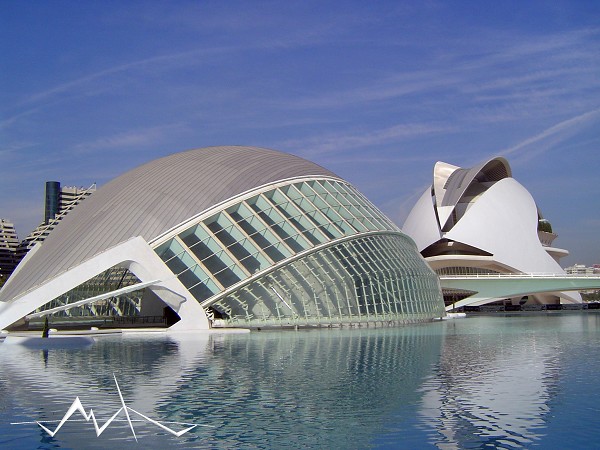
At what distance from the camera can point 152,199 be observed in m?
34.4

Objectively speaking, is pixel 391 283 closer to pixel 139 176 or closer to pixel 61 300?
pixel 139 176

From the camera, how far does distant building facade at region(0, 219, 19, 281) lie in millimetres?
146475

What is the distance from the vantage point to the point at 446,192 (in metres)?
80.0

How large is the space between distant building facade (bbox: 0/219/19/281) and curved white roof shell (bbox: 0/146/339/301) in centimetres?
11211

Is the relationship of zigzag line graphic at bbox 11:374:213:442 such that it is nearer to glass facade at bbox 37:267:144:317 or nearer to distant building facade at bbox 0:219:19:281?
glass facade at bbox 37:267:144:317

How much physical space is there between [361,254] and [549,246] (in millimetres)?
58852

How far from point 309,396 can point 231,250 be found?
1941 centimetres

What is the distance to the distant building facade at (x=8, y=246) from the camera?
14648cm

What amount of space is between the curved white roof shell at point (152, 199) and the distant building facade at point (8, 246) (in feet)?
368

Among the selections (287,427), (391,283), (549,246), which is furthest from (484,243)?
(287,427)

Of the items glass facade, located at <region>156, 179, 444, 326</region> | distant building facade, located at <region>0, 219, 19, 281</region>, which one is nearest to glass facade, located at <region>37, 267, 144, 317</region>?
glass facade, located at <region>156, 179, 444, 326</region>

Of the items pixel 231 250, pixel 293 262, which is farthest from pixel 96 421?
pixel 293 262

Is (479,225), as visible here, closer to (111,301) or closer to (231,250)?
(111,301)

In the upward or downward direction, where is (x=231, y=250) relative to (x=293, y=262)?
upward
